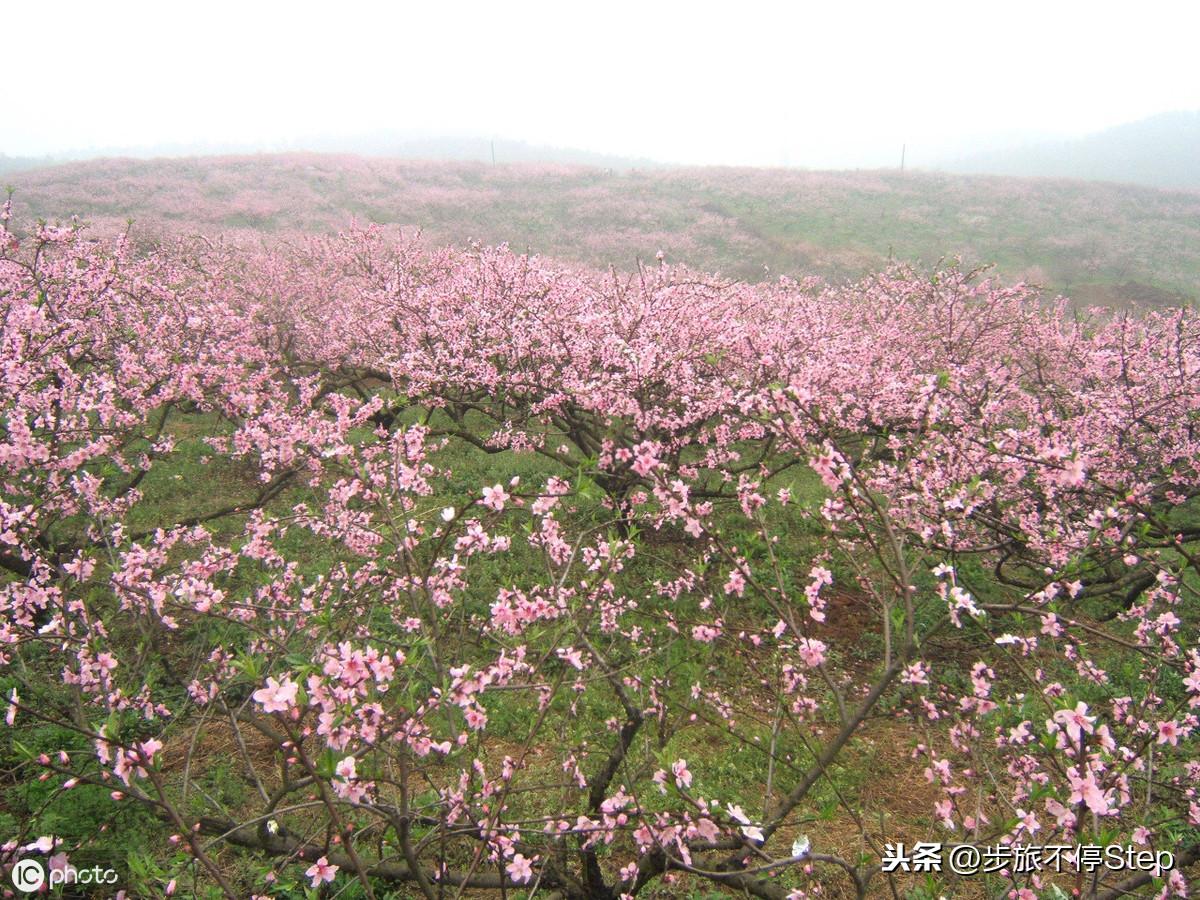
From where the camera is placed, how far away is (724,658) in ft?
27.5

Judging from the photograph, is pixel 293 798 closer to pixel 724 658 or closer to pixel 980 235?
pixel 724 658

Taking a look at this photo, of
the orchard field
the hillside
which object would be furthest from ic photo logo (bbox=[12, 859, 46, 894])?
the hillside

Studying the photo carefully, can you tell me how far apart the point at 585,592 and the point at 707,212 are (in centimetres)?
4850

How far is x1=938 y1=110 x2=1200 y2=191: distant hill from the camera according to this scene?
3610 inches

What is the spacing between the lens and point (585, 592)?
5.06 meters

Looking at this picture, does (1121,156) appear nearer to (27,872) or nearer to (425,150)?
(425,150)

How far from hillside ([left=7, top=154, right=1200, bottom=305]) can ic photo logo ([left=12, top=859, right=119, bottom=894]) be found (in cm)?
3401

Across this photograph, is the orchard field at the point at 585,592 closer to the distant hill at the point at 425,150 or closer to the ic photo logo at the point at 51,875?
the ic photo logo at the point at 51,875

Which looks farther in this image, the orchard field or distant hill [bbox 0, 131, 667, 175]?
distant hill [bbox 0, 131, 667, 175]

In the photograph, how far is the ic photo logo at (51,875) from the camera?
2.72m

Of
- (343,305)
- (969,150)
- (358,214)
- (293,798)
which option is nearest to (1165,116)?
(969,150)

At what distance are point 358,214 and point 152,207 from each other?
12.4 metres

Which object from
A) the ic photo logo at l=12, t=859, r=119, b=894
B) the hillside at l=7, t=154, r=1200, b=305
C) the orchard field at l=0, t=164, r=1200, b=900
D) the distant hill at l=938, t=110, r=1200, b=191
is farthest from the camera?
the distant hill at l=938, t=110, r=1200, b=191

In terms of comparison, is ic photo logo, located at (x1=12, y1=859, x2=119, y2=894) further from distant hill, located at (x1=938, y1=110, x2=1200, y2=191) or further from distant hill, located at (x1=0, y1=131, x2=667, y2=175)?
distant hill, located at (x1=0, y1=131, x2=667, y2=175)
